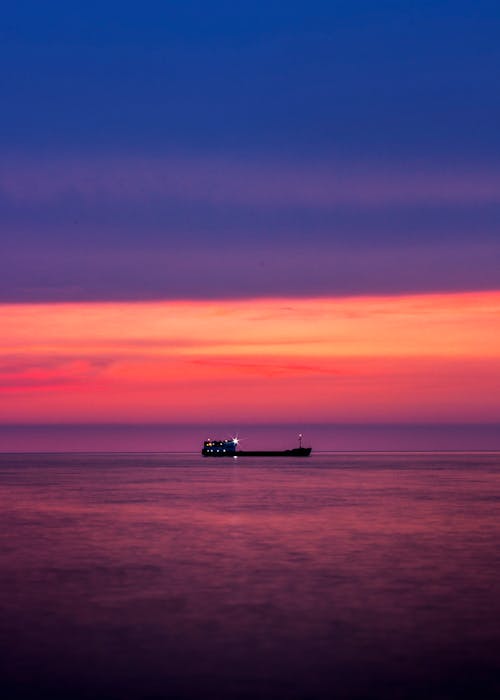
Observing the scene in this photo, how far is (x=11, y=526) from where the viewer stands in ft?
202

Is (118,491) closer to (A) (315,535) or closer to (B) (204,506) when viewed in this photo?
(B) (204,506)

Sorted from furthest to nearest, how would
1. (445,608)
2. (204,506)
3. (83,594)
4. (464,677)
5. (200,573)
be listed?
(204,506)
(200,573)
(83,594)
(445,608)
(464,677)

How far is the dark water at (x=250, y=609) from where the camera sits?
2159cm

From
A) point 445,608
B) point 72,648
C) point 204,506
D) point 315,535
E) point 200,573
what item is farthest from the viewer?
point 204,506

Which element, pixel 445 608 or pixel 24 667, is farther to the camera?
pixel 445 608

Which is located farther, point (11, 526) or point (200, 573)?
point (11, 526)

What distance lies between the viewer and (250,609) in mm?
30875

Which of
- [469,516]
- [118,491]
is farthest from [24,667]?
[118,491]

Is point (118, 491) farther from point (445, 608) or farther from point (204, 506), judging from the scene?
point (445, 608)

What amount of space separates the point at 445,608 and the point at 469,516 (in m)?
39.9

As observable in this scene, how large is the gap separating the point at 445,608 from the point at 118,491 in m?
83.1

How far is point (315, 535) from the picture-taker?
54.5 meters

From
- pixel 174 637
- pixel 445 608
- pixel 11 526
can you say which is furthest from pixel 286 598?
pixel 11 526

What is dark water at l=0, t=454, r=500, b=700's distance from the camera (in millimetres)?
21594
